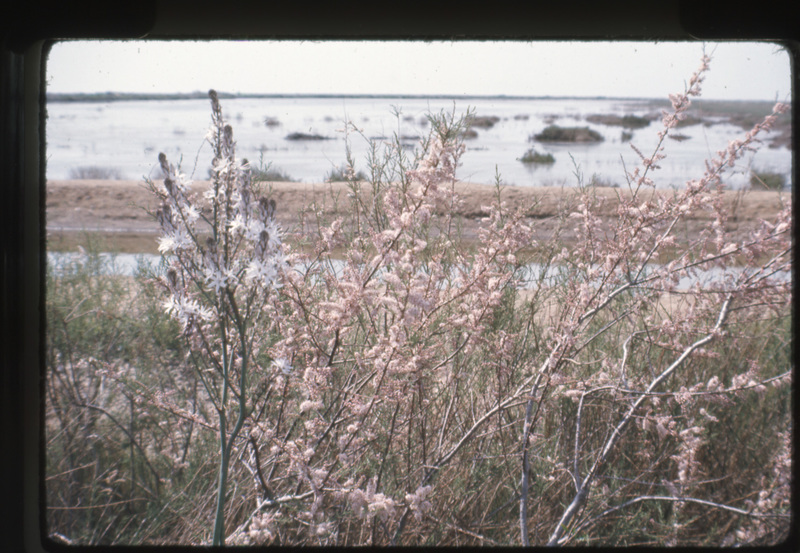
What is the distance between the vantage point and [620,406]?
1792 mm

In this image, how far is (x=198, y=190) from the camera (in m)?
2.43

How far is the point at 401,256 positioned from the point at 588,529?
3.15 ft

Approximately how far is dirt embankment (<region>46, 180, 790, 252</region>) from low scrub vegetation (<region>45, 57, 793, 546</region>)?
23 cm

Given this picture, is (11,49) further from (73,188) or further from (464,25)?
(73,188)

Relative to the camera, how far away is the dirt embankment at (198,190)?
7.08 feet

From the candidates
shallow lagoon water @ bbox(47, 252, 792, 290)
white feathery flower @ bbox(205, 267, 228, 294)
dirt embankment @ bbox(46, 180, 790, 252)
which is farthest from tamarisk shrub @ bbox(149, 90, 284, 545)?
dirt embankment @ bbox(46, 180, 790, 252)

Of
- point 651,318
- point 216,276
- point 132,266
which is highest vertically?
point 216,276

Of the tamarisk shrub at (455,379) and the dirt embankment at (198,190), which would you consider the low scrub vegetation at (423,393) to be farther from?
the dirt embankment at (198,190)

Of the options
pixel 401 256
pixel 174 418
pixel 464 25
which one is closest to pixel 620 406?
pixel 401 256

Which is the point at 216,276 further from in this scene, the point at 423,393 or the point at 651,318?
the point at 651,318

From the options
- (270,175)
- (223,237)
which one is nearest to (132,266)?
(270,175)

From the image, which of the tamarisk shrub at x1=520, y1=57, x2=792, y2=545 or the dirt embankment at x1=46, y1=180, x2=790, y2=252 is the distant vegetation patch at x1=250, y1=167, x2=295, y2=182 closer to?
the dirt embankment at x1=46, y1=180, x2=790, y2=252

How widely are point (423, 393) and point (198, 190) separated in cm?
144

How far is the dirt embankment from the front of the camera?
2158 millimetres
